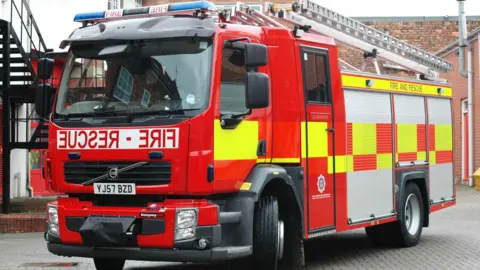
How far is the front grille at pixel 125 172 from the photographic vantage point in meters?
8.33

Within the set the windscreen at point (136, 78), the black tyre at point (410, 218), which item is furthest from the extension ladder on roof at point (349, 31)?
the black tyre at point (410, 218)

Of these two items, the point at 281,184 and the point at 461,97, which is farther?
the point at 461,97

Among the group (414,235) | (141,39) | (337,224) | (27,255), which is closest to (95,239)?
(141,39)

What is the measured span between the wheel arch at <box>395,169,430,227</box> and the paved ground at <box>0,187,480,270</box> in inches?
23.0

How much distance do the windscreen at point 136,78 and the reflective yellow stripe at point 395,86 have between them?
296 centimetres

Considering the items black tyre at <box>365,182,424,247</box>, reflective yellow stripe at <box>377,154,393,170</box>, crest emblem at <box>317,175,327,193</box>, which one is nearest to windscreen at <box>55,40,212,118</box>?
crest emblem at <box>317,175,327,193</box>

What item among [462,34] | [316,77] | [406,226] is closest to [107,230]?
[316,77]

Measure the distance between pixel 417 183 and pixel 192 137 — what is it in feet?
19.1

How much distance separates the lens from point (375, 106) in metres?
11.8

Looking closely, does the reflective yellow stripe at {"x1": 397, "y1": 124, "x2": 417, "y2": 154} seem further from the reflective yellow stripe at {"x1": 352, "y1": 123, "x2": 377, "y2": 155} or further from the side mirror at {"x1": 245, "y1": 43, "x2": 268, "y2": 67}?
the side mirror at {"x1": 245, "y1": 43, "x2": 268, "y2": 67}

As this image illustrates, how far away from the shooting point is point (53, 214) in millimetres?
8891

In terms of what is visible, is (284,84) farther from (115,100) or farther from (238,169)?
(115,100)

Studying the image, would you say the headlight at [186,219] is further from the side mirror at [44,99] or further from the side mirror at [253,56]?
the side mirror at [44,99]

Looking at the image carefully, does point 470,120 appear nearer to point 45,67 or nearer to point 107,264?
point 107,264
